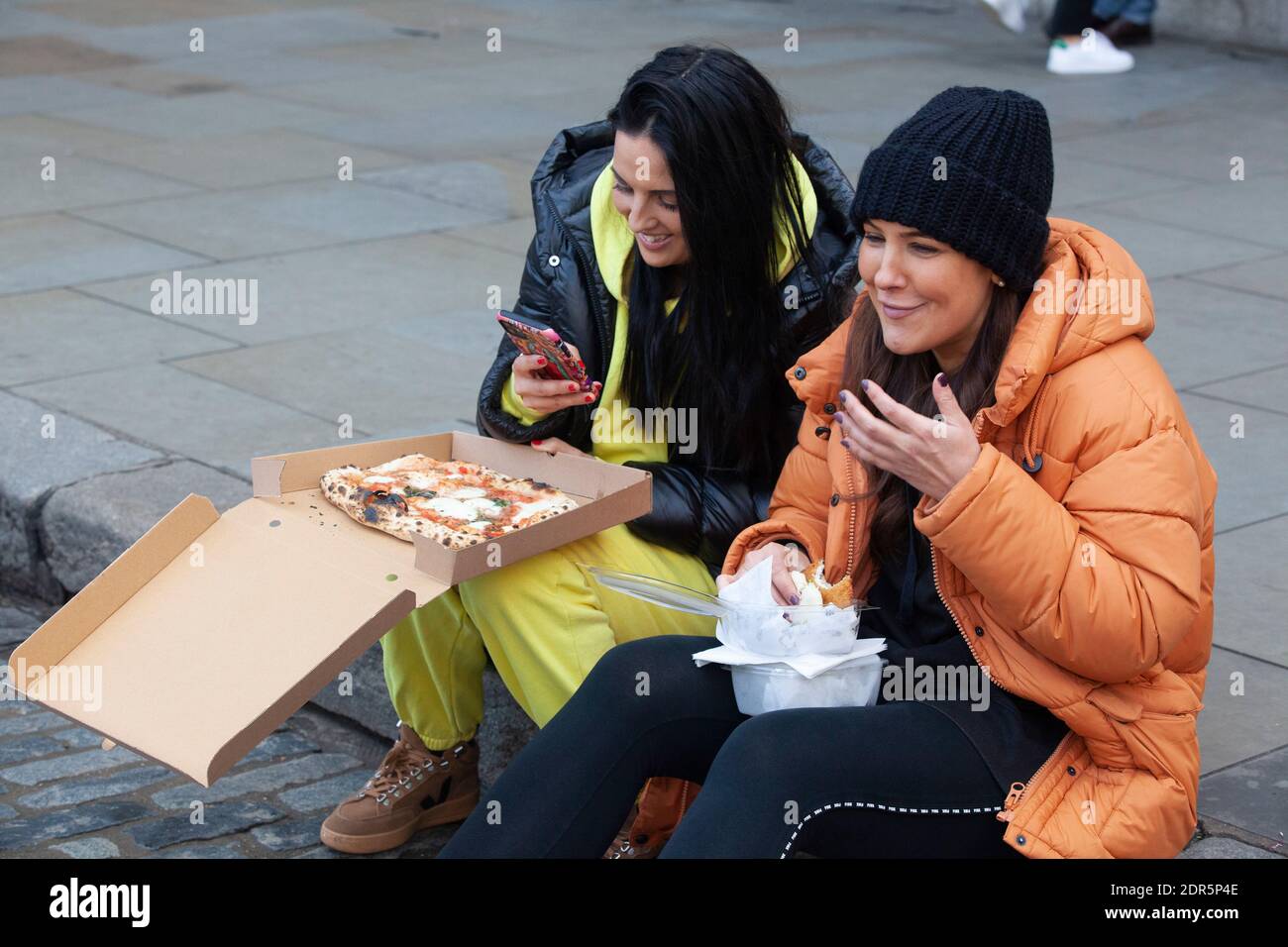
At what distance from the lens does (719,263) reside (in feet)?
11.1

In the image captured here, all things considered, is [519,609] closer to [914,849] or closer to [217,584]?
[217,584]

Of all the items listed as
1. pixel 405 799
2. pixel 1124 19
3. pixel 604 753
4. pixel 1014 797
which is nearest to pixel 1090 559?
pixel 1014 797

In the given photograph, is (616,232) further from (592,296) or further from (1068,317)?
(1068,317)

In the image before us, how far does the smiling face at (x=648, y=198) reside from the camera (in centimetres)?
330

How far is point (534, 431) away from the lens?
3463 millimetres

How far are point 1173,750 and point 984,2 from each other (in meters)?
10.1

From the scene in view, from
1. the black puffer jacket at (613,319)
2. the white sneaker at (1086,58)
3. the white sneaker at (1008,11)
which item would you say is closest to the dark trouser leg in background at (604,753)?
the black puffer jacket at (613,319)

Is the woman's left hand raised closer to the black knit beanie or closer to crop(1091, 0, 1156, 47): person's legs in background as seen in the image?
the black knit beanie

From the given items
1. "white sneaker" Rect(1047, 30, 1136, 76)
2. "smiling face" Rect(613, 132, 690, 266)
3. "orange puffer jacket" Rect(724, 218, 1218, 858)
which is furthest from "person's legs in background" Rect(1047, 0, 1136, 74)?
"orange puffer jacket" Rect(724, 218, 1218, 858)

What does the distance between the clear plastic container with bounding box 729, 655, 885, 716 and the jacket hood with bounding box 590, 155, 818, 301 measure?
964 millimetres

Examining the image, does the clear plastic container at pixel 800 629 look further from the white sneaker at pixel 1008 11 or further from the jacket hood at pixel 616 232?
the white sneaker at pixel 1008 11

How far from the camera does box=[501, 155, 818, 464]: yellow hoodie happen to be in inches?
137

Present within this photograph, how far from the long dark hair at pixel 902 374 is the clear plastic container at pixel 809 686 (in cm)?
24
